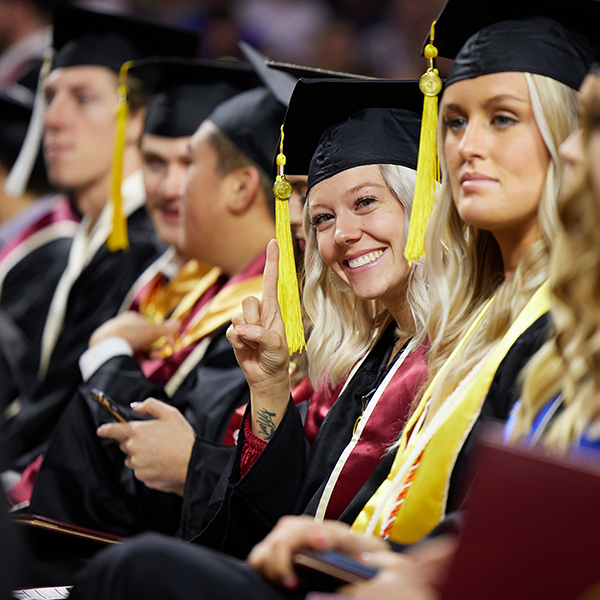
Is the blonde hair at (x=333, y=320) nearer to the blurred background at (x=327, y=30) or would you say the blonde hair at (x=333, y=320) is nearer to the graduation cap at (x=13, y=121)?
the graduation cap at (x=13, y=121)

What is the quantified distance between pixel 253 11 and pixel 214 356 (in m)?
4.31

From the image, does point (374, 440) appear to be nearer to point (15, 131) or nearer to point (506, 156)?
point (506, 156)

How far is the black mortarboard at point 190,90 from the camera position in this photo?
10.1 feet

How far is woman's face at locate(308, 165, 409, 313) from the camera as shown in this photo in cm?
185

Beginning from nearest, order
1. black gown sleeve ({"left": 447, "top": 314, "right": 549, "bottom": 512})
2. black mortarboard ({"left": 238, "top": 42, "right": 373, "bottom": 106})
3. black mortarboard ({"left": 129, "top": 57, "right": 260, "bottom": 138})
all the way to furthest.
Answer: black gown sleeve ({"left": 447, "top": 314, "right": 549, "bottom": 512}) < black mortarboard ({"left": 238, "top": 42, "right": 373, "bottom": 106}) < black mortarboard ({"left": 129, "top": 57, "right": 260, "bottom": 138})

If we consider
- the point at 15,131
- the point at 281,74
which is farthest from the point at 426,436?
the point at 15,131

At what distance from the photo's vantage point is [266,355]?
1.95 m

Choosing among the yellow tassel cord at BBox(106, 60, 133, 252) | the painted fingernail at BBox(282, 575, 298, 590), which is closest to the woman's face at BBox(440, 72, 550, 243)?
the painted fingernail at BBox(282, 575, 298, 590)

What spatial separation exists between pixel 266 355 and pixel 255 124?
104 cm

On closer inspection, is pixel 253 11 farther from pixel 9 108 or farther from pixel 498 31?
pixel 498 31

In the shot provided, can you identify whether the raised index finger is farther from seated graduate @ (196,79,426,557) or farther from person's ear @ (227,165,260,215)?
person's ear @ (227,165,260,215)

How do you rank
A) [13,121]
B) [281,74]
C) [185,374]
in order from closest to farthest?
[281,74] → [185,374] → [13,121]

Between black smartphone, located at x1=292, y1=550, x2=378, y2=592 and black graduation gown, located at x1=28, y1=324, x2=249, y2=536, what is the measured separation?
44.3 inches

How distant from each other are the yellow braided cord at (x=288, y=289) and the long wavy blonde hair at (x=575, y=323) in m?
0.78
